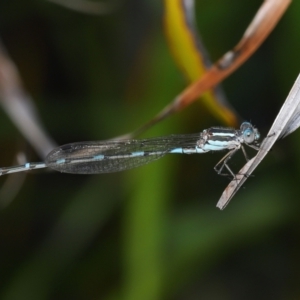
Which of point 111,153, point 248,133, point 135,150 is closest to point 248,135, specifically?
point 248,133

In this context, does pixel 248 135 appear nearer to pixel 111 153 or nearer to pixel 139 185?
pixel 139 185

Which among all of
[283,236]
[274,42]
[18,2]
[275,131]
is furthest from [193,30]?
[18,2]

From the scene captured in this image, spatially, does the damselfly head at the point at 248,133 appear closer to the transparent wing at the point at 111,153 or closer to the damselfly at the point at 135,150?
the damselfly at the point at 135,150

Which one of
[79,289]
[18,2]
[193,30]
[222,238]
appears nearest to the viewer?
[193,30]

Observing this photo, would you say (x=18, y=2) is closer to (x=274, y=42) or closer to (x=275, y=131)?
(x=274, y=42)

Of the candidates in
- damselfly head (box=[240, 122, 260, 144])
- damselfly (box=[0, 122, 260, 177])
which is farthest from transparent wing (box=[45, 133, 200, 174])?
damselfly head (box=[240, 122, 260, 144])

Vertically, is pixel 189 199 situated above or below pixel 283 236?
above

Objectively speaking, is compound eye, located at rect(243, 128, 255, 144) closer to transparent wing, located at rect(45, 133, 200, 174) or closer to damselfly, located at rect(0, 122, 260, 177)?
damselfly, located at rect(0, 122, 260, 177)
